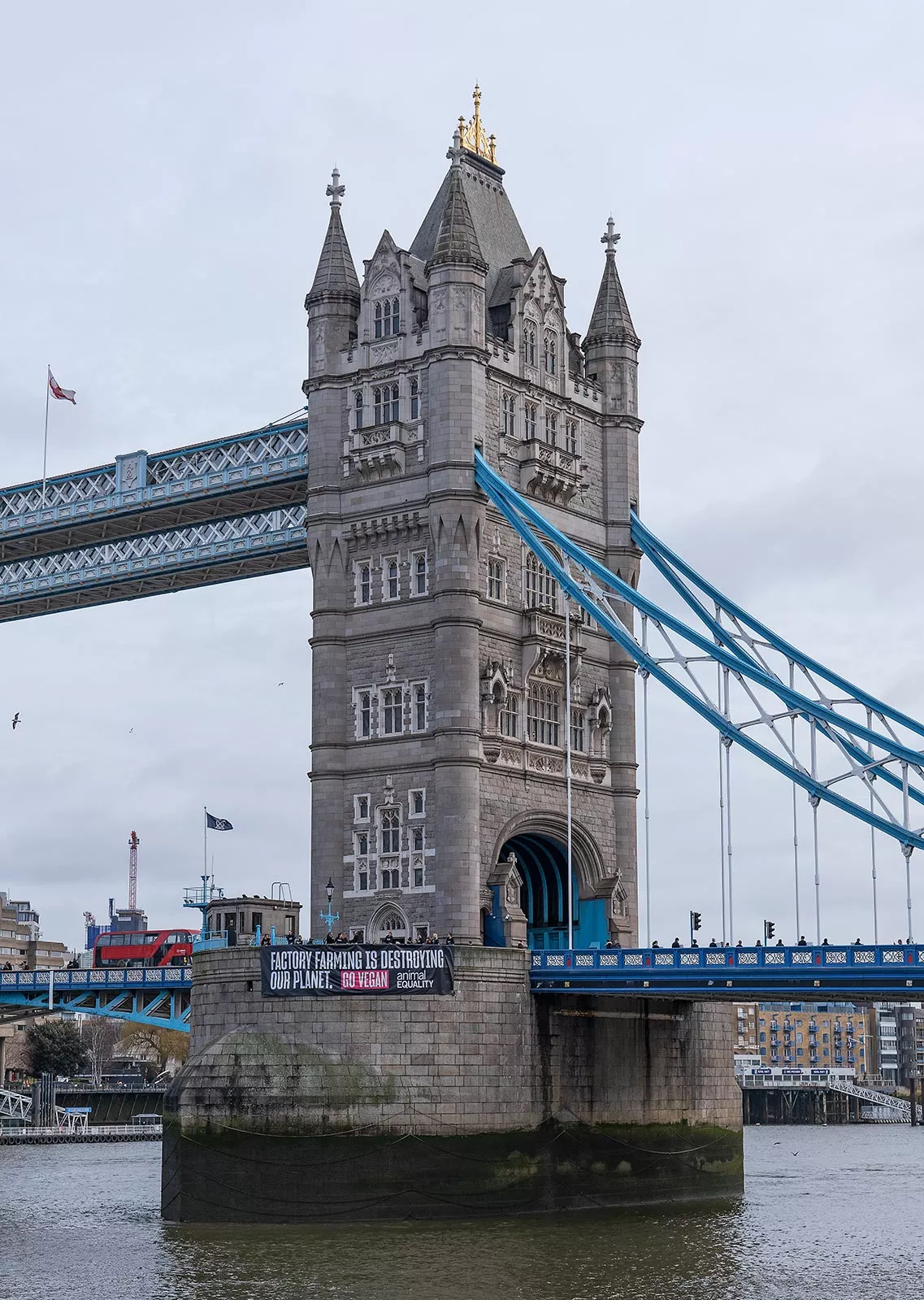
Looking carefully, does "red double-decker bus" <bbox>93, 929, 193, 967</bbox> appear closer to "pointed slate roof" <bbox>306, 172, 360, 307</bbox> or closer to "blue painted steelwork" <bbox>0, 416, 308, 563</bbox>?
"blue painted steelwork" <bbox>0, 416, 308, 563</bbox>

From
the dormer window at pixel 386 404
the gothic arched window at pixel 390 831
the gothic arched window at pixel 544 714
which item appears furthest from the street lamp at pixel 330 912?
the dormer window at pixel 386 404

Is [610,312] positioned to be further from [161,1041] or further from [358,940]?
[161,1041]

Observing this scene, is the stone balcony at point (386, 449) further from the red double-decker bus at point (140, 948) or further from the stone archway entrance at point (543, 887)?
the red double-decker bus at point (140, 948)

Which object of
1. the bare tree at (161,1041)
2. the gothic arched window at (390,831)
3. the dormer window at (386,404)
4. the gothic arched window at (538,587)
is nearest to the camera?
the gothic arched window at (390,831)

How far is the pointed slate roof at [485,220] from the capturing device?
74.9 m

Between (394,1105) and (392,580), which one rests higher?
(392,580)

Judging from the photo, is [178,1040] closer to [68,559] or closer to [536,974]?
[68,559]

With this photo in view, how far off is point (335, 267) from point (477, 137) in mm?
9078

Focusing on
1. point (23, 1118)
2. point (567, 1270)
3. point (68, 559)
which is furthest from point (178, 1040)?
point (567, 1270)

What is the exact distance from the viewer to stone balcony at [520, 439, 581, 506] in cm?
7188

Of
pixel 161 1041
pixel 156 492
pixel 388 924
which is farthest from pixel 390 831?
pixel 161 1041

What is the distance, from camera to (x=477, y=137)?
77.9 m

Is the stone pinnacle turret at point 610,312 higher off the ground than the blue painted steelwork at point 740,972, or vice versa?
the stone pinnacle turret at point 610,312

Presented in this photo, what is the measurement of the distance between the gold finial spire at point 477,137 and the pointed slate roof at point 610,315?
258 inches
